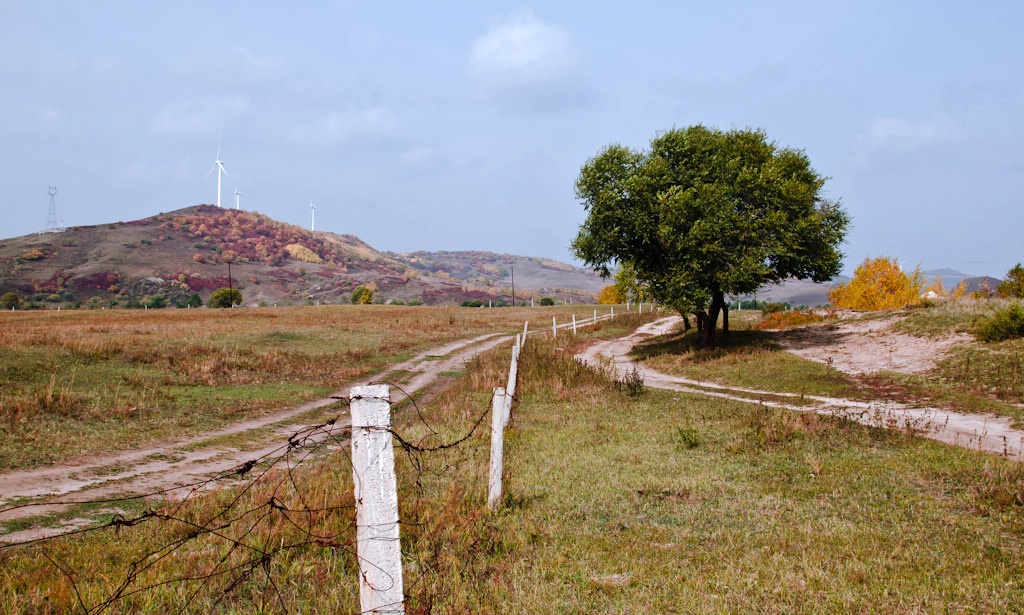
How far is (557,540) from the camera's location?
20.2ft

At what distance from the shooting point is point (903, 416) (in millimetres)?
14047

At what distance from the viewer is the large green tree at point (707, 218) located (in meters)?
26.6

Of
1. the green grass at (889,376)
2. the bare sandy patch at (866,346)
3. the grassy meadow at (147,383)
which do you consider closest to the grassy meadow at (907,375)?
the green grass at (889,376)

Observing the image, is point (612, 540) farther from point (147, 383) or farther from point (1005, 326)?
point (1005, 326)

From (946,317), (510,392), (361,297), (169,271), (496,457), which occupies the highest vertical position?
(169,271)

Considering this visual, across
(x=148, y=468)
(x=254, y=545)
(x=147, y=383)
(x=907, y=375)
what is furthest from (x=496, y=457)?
(x=907, y=375)

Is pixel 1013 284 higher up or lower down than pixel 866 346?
higher up

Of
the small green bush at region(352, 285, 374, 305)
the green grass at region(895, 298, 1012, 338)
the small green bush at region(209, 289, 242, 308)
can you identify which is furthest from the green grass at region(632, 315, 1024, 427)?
the small green bush at region(352, 285, 374, 305)

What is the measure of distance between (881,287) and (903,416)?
1875 inches

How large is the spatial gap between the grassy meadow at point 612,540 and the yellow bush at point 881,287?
4972 cm

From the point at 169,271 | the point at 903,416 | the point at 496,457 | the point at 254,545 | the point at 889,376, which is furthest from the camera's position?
the point at 169,271

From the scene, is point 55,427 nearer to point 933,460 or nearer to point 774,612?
point 774,612

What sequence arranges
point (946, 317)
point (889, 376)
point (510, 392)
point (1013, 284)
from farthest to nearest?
1. point (1013, 284)
2. point (946, 317)
3. point (889, 376)
4. point (510, 392)

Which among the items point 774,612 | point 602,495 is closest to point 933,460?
point 602,495
